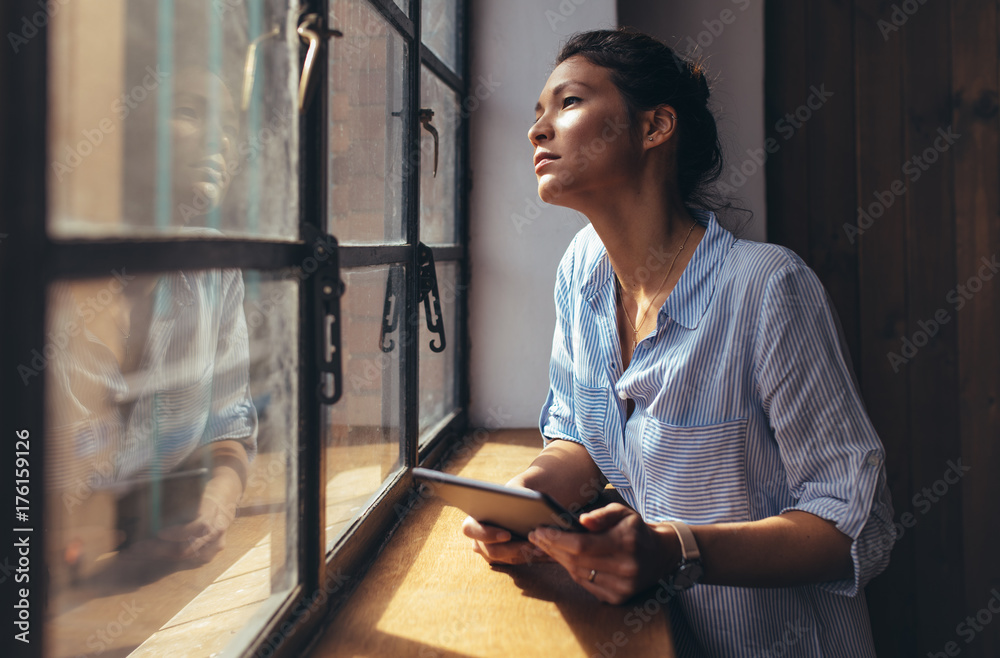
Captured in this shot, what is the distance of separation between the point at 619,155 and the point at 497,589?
730 millimetres

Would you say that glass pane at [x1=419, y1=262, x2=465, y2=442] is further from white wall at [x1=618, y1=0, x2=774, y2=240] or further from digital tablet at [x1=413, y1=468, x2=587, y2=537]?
white wall at [x1=618, y1=0, x2=774, y2=240]

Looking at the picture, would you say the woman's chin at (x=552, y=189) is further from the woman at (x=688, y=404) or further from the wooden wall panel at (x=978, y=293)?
the wooden wall panel at (x=978, y=293)

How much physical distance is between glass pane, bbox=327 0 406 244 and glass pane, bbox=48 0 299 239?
13 cm

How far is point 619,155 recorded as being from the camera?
1187 mm

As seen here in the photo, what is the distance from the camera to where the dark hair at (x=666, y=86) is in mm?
1213

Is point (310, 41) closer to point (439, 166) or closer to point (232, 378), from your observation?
point (232, 378)

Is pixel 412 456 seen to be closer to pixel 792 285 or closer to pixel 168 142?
pixel 792 285

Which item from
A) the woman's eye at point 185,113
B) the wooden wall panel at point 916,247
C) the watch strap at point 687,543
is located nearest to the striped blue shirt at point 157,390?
the woman's eye at point 185,113

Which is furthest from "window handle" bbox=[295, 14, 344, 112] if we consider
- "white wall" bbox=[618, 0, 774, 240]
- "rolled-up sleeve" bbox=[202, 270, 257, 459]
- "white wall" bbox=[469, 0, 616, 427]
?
"white wall" bbox=[618, 0, 774, 240]

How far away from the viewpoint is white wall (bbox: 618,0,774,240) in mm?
1874

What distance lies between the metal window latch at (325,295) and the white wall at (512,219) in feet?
3.53

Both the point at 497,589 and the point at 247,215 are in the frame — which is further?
the point at 497,589

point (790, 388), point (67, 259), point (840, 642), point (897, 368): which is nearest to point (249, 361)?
point (67, 259)

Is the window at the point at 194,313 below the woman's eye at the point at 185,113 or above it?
below
